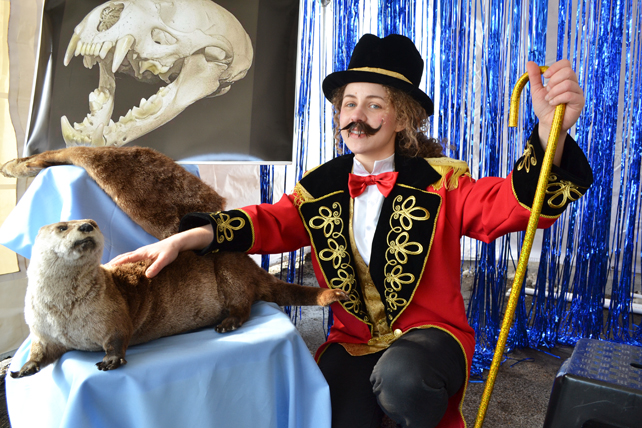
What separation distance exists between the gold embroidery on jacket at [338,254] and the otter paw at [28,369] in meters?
0.84

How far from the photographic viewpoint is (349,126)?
157cm

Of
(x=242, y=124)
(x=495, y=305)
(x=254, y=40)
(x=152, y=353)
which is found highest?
(x=254, y=40)

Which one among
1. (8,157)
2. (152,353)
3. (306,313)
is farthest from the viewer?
(306,313)

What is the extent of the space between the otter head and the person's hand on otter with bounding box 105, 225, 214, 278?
203 mm

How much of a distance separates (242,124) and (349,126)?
1000mm

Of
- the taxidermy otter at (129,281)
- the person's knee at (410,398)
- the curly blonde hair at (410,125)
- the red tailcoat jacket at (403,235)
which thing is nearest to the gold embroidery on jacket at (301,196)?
the red tailcoat jacket at (403,235)

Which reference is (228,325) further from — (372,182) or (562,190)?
(562,190)

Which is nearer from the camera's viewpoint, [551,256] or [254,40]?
[254,40]

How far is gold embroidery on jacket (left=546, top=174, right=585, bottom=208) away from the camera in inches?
47.5

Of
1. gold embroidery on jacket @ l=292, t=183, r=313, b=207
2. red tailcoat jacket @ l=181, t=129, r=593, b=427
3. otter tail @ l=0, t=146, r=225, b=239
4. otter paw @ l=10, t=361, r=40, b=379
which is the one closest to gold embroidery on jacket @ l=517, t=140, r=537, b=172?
red tailcoat jacket @ l=181, t=129, r=593, b=427

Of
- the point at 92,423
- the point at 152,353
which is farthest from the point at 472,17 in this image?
the point at 92,423

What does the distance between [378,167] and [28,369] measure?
3.82 ft

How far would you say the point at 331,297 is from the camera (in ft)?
4.36

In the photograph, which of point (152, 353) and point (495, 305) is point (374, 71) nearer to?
point (152, 353)
